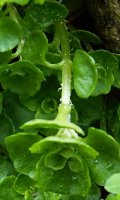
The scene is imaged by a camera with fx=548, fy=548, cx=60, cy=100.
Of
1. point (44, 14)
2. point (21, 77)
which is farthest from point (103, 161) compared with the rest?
point (44, 14)

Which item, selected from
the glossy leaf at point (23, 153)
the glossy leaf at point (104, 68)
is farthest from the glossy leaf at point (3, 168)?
the glossy leaf at point (104, 68)

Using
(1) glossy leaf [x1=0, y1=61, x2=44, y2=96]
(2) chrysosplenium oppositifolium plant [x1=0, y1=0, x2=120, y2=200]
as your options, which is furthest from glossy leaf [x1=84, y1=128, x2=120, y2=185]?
(1) glossy leaf [x1=0, y1=61, x2=44, y2=96]

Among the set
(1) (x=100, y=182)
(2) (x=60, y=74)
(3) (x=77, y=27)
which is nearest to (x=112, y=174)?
(1) (x=100, y=182)

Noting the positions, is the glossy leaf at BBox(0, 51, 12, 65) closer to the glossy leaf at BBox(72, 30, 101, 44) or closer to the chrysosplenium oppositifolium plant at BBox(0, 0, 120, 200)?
the chrysosplenium oppositifolium plant at BBox(0, 0, 120, 200)

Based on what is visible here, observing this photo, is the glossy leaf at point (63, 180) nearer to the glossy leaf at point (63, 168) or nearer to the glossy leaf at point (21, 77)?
the glossy leaf at point (63, 168)

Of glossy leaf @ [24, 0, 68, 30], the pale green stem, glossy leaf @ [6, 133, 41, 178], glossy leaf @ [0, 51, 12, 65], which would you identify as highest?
glossy leaf @ [24, 0, 68, 30]

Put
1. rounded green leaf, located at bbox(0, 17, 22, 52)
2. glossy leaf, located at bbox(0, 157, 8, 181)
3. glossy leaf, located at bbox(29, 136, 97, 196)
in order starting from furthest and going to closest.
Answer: glossy leaf, located at bbox(0, 157, 8, 181), rounded green leaf, located at bbox(0, 17, 22, 52), glossy leaf, located at bbox(29, 136, 97, 196)

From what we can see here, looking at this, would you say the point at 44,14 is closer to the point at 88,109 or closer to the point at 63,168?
the point at 88,109
